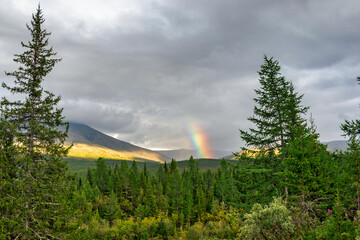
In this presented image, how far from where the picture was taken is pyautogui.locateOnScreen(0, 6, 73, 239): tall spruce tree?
1478cm

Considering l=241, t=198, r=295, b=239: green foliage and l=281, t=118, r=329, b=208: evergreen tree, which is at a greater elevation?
l=281, t=118, r=329, b=208: evergreen tree

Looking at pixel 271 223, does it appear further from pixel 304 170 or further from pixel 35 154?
Answer: pixel 35 154

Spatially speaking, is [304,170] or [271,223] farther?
[304,170]

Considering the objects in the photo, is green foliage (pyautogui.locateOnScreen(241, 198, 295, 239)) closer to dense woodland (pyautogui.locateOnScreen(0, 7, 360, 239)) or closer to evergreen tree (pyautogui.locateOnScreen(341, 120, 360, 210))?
dense woodland (pyautogui.locateOnScreen(0, 7, 360, 239))

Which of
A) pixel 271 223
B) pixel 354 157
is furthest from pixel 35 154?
pixel 354 157

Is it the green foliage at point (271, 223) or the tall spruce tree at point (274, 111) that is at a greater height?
the tall spruce tree at point (274, 111)

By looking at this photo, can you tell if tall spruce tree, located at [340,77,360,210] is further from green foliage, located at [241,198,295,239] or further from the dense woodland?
green foliage, located at [241,198,295,239]

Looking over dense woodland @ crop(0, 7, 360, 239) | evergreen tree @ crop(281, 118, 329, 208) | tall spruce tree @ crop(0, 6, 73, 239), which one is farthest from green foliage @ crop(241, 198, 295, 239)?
tall spruce tree @ crop(0, 6, 73, 239)

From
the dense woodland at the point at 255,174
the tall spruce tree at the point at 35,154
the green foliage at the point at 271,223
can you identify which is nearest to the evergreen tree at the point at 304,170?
the dense woodland at the point at 255,174

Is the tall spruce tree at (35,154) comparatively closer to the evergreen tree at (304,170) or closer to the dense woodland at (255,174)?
the dense woodland at (255,174)

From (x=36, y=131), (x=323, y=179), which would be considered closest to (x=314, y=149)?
(x=323, y=179)

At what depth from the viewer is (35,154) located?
1683 cm

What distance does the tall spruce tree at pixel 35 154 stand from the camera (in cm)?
1478

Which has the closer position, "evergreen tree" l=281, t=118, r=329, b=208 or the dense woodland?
the dense woodland
